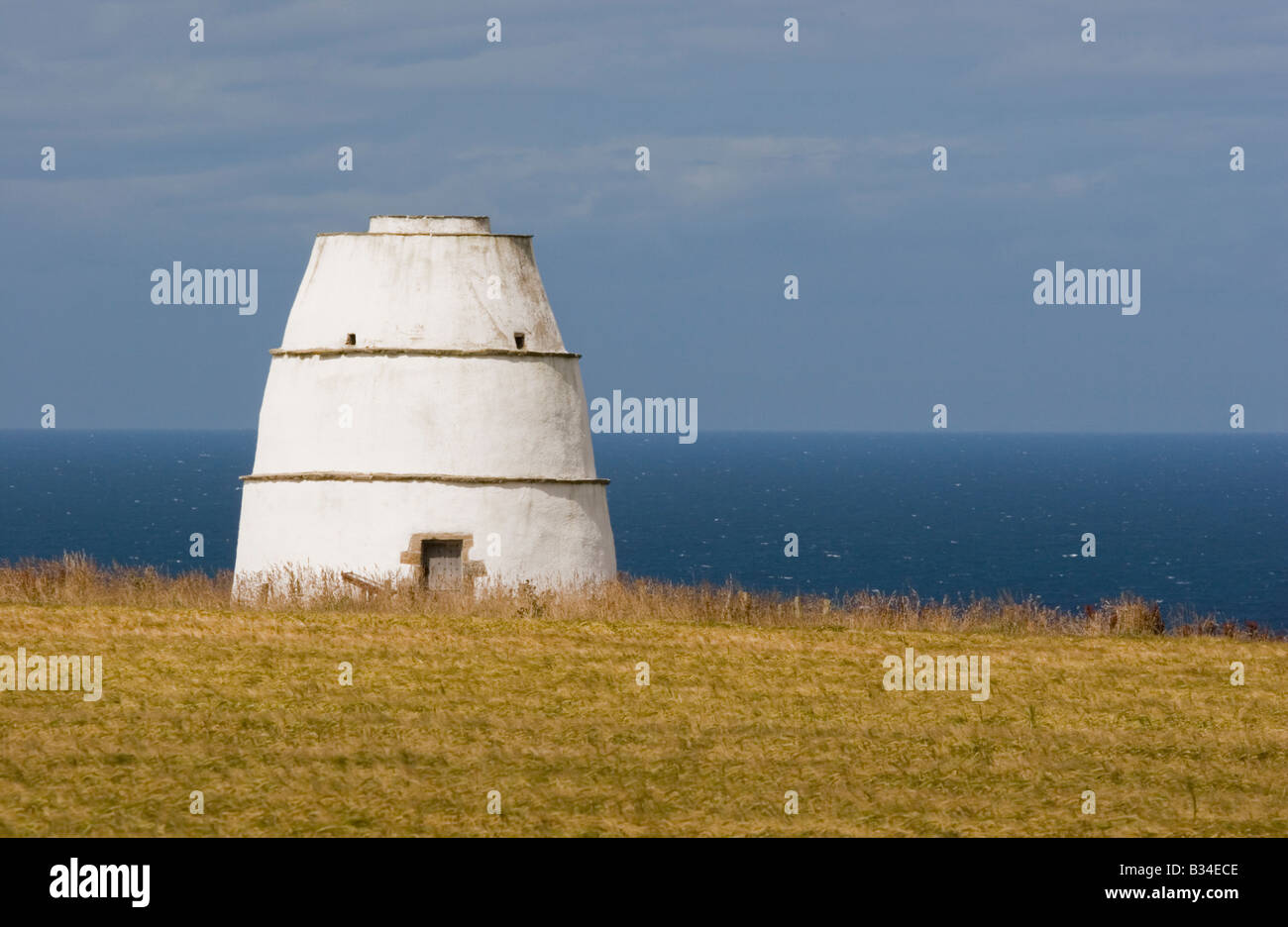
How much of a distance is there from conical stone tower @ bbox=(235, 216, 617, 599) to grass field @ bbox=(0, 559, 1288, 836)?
332 centimetres

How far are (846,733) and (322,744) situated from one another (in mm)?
5250

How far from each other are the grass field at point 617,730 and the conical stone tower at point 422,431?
3317mm

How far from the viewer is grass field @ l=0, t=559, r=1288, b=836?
51.8 ft

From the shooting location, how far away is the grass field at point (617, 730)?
1579 centimetres

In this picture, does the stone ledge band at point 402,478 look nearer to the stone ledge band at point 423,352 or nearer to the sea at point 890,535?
the stone ledge band at point 423,352

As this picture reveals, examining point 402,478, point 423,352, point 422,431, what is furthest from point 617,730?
point 423,352

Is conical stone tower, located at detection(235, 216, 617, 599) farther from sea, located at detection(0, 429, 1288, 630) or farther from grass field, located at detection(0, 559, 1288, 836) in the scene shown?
sea, located at detection(0, 429, 1288, 630)

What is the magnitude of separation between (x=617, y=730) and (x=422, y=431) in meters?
13.2

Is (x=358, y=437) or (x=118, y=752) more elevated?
(x=358, y=437)

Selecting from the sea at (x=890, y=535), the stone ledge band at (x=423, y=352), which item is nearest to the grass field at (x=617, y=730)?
the stone ledge band at (x=423, y=352)

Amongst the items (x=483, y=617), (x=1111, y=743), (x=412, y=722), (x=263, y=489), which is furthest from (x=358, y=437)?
(x=1111, y=743)

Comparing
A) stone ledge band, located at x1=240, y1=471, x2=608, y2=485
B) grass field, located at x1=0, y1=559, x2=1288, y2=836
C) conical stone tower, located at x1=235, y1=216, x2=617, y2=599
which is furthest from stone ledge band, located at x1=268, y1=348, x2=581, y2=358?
grass field, located at x1=0, y1=559, x2=1288, y2=836

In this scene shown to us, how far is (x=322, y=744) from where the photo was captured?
60.3 ft
